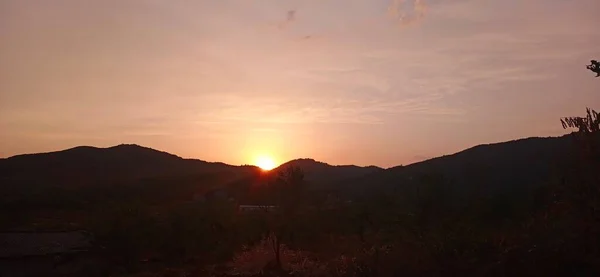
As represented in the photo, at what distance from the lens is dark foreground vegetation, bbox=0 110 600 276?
14.3 meters

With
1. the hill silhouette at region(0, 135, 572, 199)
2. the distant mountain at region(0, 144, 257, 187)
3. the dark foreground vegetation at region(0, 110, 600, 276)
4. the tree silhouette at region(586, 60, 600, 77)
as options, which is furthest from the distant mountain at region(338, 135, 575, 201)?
the tree silhouette at region(586, 60, 600, 77)

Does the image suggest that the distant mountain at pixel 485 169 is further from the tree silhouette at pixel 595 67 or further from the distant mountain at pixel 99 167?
the tree silhouette at pixel 595 67

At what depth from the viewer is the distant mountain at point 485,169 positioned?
8694 centimetres

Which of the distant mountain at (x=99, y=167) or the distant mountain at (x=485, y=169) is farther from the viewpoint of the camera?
the distant mountain at (x=99, y=167)

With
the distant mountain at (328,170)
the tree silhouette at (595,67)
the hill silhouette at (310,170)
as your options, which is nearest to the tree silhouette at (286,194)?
the hill silhouette at (310,170)

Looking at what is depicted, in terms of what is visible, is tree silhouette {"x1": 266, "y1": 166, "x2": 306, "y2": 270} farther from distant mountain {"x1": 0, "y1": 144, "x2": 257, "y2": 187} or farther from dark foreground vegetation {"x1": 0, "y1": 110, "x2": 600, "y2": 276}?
distant mountain {"x1": 0, "y1": 144, "x2": 257, "y2": 187}

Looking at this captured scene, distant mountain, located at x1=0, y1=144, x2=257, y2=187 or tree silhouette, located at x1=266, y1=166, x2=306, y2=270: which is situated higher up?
distant mountain, located at x1=0, y1=144, x2=257, y2=187

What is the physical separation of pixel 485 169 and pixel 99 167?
9841 centimetres

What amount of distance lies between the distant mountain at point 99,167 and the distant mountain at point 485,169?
52821mm

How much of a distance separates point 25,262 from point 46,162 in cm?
11553

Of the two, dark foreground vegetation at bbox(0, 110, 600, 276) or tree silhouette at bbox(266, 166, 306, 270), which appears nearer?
dark foreground vegetation at bbox(0, 110, 600, 276)

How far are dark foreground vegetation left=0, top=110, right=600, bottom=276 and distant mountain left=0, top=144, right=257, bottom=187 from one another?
234 cm

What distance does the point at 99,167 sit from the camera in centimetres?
14712

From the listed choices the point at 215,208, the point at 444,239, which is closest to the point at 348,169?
the point at 215,208
